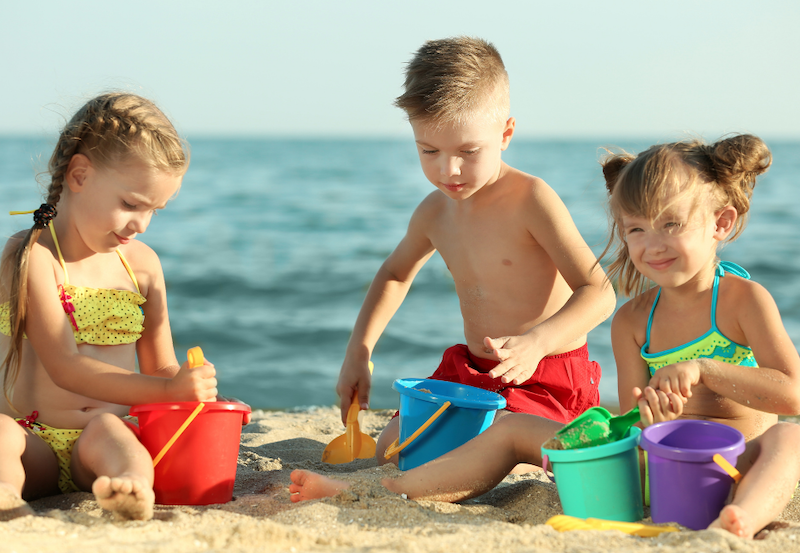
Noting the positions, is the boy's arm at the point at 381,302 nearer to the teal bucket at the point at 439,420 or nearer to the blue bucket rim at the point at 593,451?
the teal bucket at the point at 439,420

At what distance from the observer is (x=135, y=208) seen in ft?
8.09

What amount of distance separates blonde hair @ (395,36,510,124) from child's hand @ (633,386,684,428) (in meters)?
1.27

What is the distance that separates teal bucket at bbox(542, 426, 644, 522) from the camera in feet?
6.14

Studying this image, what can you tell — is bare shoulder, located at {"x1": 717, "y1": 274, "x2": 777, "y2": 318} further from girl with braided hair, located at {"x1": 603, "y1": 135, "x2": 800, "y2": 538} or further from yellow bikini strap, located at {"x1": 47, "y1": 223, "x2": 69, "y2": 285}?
yellow bikini strap, located at {"x1": 47, "y1": 223, "x2": 69, "y2": 285}

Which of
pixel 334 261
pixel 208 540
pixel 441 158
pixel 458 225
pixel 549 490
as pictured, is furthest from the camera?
pixel 334 261

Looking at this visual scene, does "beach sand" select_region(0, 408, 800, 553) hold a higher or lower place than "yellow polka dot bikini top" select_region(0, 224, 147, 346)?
lower

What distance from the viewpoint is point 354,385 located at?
3164 mm

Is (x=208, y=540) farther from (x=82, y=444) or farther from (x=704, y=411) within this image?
(x=704, y=411)

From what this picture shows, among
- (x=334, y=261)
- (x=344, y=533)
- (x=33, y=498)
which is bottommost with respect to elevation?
(x=334, y=261)

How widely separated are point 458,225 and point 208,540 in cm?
176

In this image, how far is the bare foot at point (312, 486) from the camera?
220cm

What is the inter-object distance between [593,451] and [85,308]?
170 centimetres

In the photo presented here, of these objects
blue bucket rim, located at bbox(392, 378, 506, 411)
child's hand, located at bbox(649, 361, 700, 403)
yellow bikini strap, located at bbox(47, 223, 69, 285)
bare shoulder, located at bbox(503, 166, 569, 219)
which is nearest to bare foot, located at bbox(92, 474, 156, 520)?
yellow bikini strap, located at bbox(47, 223, 69, 285)

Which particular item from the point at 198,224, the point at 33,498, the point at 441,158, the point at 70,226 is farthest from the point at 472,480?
the point at 198,224
